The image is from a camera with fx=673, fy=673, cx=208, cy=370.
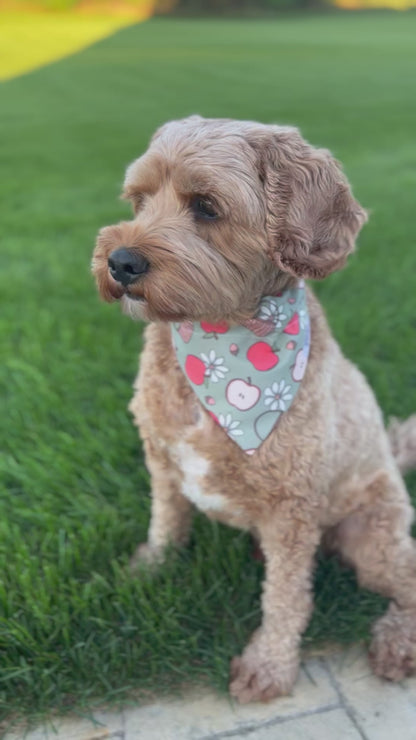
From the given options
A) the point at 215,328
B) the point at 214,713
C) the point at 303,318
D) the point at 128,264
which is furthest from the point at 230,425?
the point at 214,713

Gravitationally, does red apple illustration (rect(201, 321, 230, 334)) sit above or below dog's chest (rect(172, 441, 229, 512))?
above

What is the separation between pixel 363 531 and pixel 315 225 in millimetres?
1234

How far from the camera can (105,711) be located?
2.30 meters

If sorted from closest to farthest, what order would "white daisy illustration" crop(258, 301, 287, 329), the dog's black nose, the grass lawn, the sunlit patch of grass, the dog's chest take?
1. the dog's black nose
2. "white daisy illustration" crop(258, 301, 287, 329)
3. the dog's chest
4. the grass lawn
5. the sunlit patch of grass

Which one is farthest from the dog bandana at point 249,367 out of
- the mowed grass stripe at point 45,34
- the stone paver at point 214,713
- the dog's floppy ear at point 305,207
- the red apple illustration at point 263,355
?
the mowed grass stripe at point 45,34

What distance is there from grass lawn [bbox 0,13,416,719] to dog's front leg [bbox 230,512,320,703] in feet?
0.30

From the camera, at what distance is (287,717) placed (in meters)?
2.32

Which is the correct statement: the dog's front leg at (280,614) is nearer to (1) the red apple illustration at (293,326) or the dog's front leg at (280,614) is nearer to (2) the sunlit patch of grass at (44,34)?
(1) the red apple illustration at (293,326)

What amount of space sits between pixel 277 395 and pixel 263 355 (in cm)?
14

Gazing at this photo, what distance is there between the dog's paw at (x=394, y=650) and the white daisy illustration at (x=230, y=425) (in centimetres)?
99

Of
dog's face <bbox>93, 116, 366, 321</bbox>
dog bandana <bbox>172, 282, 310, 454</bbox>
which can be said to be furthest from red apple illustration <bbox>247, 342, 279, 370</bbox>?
dog's face <bbox>93, 116, 366, 321</bbox>

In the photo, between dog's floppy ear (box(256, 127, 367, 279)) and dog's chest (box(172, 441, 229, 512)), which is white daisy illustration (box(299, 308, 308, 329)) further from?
dog's chest (box(172, 441, 229, 512))

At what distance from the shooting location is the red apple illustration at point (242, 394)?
7.41 ft

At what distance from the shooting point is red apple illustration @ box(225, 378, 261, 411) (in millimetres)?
2260
